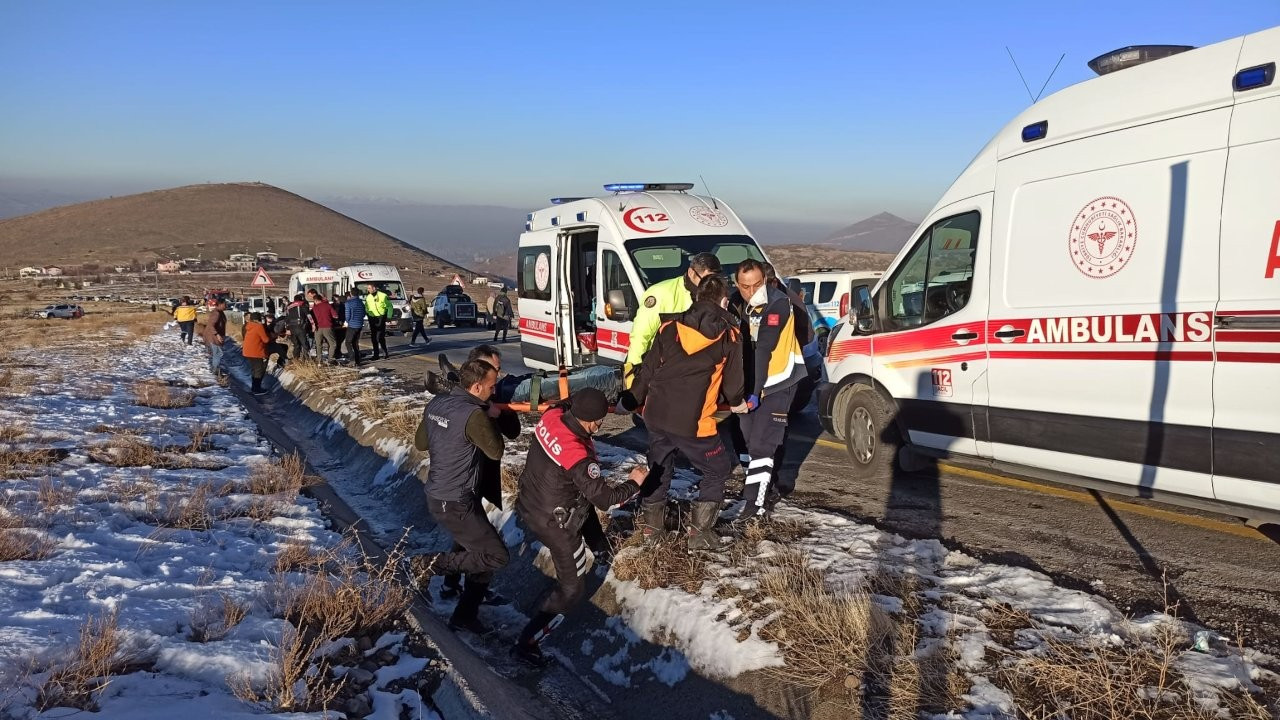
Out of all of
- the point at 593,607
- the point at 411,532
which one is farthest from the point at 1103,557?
the point at 411,532

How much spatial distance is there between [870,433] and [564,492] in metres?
3.32

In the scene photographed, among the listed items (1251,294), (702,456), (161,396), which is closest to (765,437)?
(702,456)

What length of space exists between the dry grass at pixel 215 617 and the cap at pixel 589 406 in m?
2.13

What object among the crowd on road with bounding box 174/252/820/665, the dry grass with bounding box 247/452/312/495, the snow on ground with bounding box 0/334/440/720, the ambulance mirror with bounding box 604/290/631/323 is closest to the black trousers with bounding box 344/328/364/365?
the snow on ground with bounding box 0/334/440/720

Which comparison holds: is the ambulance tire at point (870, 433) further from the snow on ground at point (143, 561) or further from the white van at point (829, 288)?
the white van at point (829, 288)

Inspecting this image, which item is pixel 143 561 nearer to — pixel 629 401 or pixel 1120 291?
pixel 629 401

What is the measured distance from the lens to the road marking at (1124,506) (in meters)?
5.64

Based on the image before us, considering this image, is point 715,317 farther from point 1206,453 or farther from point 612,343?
point 612,343

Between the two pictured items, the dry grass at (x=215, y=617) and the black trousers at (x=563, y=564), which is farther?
the black trousers at (x=563, y=564)

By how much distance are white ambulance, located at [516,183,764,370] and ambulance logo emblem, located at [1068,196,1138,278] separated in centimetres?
515

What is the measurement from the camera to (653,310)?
729 cm

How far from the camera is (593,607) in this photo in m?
5.71

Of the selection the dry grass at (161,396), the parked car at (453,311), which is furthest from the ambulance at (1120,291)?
the parked car at (453,311)

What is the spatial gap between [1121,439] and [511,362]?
46.9ft
